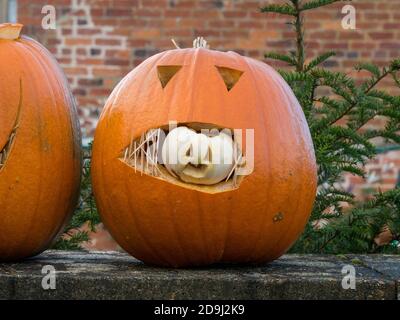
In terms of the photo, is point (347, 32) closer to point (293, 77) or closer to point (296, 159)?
A: point (293, 77)

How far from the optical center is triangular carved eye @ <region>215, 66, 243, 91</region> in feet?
7.48

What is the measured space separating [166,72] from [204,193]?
40cm

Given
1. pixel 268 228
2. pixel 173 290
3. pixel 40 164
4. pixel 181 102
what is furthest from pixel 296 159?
pixel 40 164

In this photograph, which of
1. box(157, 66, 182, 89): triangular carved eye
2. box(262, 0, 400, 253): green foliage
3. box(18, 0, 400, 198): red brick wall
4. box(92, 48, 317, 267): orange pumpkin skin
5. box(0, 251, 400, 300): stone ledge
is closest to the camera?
box(0, 251, 400, 300): stone ledge

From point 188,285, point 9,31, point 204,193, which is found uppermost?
point 9,31

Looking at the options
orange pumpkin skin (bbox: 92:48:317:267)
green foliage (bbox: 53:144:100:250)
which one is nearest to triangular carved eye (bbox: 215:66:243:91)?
orange pumpkin skin (bbox: 92:48:317:267)

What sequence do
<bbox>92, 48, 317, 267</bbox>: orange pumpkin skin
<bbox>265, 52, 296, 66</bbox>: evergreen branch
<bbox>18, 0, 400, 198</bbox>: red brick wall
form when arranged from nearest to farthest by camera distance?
1. <bbox>92, 48, 317, 267</bbox>: orange pumpkin skin
2. <bbox>265, 52, 296, 66</bbox>: evergreen branch
3. <bbox>18, 0, 400, 198</bbox>: red brick wall

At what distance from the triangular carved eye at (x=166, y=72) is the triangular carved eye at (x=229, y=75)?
12 centimetres

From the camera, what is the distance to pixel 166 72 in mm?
2299

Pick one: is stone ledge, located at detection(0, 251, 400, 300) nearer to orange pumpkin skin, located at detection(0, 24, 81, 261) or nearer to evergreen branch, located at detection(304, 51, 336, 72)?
orange pumpkin skin, located at detection(0, 24, 81, 261)

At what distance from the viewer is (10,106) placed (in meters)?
2.23

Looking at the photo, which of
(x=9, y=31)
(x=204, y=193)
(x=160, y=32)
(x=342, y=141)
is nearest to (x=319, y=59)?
(x=342, y=141)

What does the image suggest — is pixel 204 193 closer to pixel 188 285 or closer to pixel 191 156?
pixel 191 156

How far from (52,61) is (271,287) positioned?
38.3 inches
